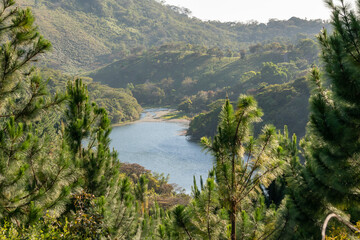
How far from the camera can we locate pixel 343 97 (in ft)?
16.4

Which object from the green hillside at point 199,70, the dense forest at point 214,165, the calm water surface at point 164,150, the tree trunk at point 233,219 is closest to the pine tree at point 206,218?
the dense forest at point 214,165

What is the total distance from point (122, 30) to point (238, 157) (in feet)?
553

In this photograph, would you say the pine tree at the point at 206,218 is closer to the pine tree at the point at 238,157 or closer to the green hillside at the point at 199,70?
the pine tree at the point at 238,157

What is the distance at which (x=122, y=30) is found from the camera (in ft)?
539

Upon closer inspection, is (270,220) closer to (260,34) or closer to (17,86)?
(17,86)

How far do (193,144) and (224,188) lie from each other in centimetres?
4377

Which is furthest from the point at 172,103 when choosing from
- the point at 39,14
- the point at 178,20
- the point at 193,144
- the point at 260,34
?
the point at 178,20

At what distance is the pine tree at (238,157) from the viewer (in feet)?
16.6

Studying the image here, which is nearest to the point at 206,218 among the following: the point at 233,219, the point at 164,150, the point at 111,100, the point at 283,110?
the point at 233,219

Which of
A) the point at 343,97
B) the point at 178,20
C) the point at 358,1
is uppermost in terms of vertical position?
the point at 178,20

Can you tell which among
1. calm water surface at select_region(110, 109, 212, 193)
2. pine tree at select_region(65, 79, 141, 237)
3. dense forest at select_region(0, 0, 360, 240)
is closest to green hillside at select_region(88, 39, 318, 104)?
calm water surface at select_region(110, 109, 212, 193)

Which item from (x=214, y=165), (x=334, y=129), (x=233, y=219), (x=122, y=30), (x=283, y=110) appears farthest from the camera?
(x=122, y=30)

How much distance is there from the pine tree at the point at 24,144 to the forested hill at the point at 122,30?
380 feet

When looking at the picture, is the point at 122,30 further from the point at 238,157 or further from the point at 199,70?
the point at 238,157
